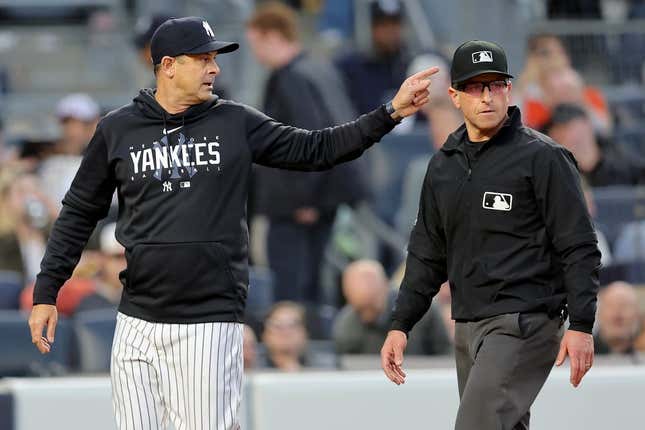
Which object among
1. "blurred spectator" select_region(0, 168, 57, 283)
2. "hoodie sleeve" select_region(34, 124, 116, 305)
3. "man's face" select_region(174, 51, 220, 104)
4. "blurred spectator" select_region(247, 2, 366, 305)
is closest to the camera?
"man's face" select_region(174, 51, 220, 104)

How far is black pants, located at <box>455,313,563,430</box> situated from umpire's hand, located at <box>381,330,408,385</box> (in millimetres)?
290

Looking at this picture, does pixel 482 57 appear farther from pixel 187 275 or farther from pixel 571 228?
pixel 187 275

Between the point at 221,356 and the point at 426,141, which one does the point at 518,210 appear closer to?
the point at 221,356

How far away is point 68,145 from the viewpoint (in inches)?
453

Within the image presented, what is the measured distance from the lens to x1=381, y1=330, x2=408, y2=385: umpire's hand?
214 inches

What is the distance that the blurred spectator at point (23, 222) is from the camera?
1028cm

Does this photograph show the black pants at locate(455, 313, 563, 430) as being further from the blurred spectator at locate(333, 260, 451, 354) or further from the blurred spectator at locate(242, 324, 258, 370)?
the blurred spectator at locate(333, 260, 451, 354)

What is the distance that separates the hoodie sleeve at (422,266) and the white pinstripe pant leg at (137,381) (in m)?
0.93

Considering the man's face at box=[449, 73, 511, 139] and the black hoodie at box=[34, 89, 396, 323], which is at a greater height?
the man's face at box=[449, 73, 511, 139]

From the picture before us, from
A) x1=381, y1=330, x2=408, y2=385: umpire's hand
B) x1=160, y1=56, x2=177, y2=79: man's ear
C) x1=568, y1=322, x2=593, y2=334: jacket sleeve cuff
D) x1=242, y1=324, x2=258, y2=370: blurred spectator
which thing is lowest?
x1=242, y1=324, x2=258, y2=370: blurred spectator

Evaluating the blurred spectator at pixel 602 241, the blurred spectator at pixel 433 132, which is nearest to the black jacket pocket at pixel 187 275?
the blurred spectator at pixel 602 241

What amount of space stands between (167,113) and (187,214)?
1.33 ft

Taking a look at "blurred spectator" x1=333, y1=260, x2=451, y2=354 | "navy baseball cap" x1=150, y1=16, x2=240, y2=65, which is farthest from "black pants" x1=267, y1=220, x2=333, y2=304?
"navy baseball cap" x1=150, y1=16, x2=240, y2=65

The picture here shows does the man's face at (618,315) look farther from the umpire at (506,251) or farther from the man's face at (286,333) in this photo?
the umpire at (506,251)
